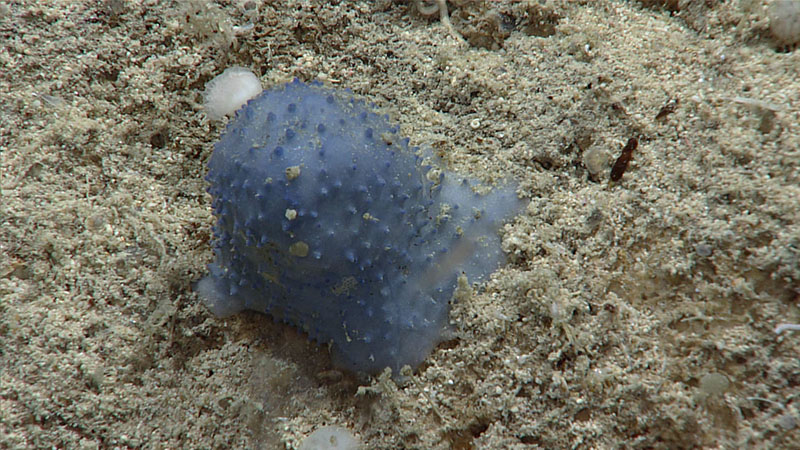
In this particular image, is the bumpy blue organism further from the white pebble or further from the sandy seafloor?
the white pebble

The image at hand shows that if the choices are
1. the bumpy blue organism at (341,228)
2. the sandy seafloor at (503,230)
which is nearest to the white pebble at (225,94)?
the sandy seafloor at (503,230)

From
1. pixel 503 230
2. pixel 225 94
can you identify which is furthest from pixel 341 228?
pixel 225 94

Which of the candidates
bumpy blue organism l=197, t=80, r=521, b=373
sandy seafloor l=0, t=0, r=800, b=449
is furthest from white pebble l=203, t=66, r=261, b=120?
bumpy blue organism l=197, t=80, r=521, b=373

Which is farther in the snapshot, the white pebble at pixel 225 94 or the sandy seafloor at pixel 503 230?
the white pebble at pixel 225 94

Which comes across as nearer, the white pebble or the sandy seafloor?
the sandy seafloor

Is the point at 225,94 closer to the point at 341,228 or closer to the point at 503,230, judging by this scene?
the point at 341,228

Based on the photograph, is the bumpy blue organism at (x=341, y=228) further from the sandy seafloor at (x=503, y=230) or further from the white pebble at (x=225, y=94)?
the white pebble at (x=225, y=94)

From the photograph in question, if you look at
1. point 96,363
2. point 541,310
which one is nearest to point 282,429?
point 96,363

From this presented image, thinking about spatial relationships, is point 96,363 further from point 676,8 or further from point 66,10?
point 676,8
